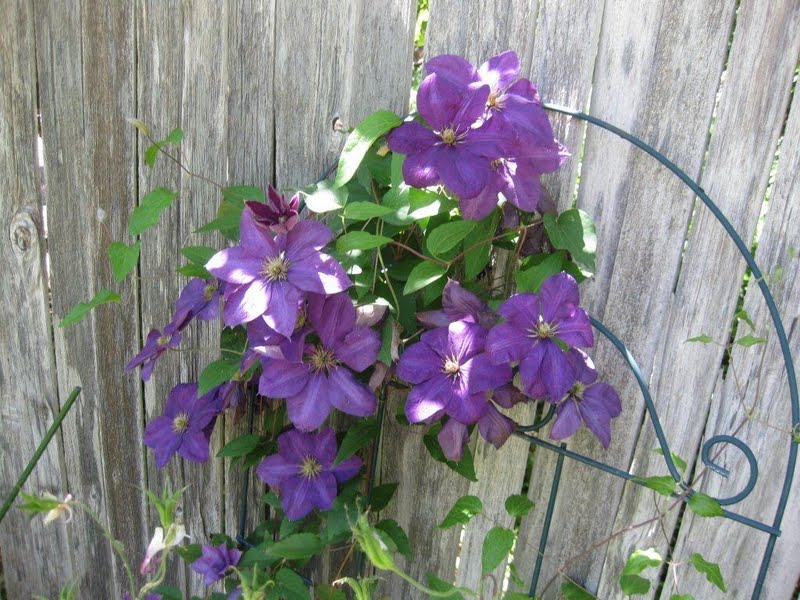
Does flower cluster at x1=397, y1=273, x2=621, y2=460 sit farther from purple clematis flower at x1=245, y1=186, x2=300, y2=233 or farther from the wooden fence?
purple clematis flower at x1=245, y1=186, x2=300, y2=233

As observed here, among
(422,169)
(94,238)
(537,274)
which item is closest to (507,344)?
(537,274)

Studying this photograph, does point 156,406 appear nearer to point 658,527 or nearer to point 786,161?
point 658,527

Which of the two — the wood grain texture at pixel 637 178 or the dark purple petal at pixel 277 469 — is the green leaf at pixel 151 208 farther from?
the wood grain texture at pixel 637 178

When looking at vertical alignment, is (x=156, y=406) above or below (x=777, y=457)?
below

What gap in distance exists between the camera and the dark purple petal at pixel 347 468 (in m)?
1.27

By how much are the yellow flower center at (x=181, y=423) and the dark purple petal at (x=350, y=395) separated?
0.39 m

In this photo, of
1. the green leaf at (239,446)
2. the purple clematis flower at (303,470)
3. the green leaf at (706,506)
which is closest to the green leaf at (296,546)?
the purple clematis flower at (303,470)

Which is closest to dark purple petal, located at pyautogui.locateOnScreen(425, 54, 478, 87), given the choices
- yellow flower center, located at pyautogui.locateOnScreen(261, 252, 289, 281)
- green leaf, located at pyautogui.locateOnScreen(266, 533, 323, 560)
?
yellow flower center, located at pyautogui.locateOnScreen(261, 252, 289, 281)

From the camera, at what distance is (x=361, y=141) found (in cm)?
104

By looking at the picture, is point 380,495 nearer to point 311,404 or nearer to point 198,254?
point 311,404

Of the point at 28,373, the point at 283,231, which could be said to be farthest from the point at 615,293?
the point at 28,373

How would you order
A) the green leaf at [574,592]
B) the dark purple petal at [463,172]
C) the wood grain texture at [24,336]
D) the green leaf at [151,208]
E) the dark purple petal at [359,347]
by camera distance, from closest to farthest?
the dark purple petal at [463,172]
the dark purple petal at [359,347]
the green leaf at [151,208]
the green leaf at [574,592]
the wood grain texture at [24,336]

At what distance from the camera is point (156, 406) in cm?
156

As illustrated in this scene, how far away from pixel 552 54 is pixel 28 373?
1264 mm
